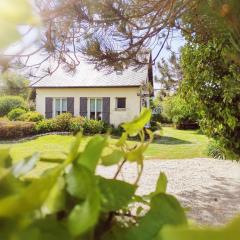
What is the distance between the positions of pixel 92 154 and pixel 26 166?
9 cm

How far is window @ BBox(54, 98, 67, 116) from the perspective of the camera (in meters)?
26.5

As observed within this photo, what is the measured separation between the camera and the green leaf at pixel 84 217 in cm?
40

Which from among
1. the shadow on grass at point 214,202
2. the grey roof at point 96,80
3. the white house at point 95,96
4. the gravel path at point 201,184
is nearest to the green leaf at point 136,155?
the gravel path at point 201,184

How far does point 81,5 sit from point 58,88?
21.2 metres

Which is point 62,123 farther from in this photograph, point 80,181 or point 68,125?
point 80,181

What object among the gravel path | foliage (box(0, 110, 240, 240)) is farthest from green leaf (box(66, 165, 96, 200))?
the gravel path

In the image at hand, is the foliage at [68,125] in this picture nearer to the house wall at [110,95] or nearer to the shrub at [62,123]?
the shrub at [62,123]

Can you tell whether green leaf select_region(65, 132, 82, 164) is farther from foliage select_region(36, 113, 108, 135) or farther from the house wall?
the house wall

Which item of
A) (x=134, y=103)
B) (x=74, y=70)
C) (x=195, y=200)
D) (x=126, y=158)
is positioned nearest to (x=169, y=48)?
(x=74, y=70)

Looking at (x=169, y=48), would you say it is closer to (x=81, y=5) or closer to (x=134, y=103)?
(x=81, y=5)

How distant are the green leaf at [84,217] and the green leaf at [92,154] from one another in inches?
2.4

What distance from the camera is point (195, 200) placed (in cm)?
762

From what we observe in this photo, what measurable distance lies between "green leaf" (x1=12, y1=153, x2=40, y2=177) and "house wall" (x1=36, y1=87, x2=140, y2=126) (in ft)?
77.1

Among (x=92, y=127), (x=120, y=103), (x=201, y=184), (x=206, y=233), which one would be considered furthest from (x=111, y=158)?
(x=120, y=103)
